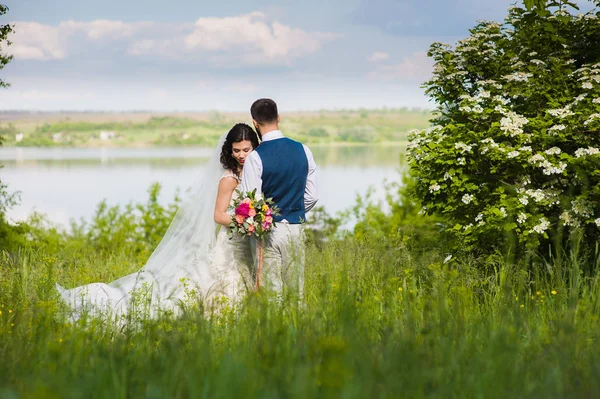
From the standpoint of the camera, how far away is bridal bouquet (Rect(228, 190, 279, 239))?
5.40m

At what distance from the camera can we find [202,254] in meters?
6.79

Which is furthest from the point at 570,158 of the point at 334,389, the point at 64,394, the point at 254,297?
the point at 64,394

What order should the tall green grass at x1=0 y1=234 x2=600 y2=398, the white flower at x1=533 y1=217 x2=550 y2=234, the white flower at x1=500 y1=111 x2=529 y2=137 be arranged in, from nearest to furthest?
the tall green grass at x1=0 y1=234 x2=600 y2=398 → the white flower at x1=533 y1=217 x2=550 y2=234 → the white flower at x1=500 y1=111 x2=529 y2=137

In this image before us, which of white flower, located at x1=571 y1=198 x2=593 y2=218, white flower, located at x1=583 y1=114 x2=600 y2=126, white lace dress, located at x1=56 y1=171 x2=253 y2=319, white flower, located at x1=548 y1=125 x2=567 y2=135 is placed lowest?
white lace dress, located at x1=56 y1=171 x2=253 y2=319

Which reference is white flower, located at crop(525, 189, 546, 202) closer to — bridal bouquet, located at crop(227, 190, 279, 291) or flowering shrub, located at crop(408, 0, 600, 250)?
flowering shrub, located at crop(408, 0, 600, 250)

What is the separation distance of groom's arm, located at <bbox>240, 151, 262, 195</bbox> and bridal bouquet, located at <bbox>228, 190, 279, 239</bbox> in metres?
0.08

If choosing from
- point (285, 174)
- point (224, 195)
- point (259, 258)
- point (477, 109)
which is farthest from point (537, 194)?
point (224, 195)

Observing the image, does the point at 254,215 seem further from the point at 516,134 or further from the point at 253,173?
the point at 516,134

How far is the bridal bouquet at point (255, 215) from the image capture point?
17.7 ft

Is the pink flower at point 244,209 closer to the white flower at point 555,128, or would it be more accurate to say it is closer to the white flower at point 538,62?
the white flower at point 555,128

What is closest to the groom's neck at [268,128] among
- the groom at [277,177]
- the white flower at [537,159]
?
the groom at [277,177]

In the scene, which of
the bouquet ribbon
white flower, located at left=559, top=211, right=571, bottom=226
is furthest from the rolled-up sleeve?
white flower, located at left=559, top=211, right=571, bottom=226

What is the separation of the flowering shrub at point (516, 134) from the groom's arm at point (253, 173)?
1.94 meters

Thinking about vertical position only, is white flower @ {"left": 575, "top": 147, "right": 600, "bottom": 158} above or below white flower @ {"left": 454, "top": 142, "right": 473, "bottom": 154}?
below
